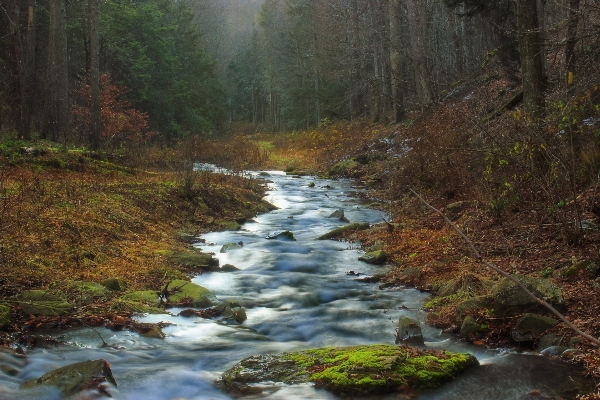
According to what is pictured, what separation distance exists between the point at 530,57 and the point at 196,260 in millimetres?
7033

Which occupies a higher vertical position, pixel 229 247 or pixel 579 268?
pixel 579 268

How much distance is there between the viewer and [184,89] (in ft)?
123

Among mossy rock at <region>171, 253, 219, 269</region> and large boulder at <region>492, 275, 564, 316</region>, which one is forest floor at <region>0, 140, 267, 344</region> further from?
large boulder at <region>492, 275, 564, 316</region>

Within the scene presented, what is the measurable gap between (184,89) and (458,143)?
2855cm

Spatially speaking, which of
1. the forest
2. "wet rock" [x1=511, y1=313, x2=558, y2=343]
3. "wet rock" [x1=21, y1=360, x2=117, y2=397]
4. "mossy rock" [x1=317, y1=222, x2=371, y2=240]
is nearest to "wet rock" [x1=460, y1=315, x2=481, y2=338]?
the forest

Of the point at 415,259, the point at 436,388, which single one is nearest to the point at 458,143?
the point at 415,259

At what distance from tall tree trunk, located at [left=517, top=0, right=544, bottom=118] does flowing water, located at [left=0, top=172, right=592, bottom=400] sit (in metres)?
4.25

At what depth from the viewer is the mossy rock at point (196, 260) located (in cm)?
930

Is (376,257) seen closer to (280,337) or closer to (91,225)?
(280,337)

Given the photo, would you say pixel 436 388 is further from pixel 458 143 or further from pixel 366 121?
pixel 366 121

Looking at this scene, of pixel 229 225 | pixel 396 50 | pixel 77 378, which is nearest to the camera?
pixel 77 378

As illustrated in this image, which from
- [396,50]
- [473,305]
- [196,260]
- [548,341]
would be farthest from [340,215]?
[396,50]

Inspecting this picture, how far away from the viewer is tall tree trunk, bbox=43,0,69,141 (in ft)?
64.2

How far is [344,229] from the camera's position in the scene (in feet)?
40.7
